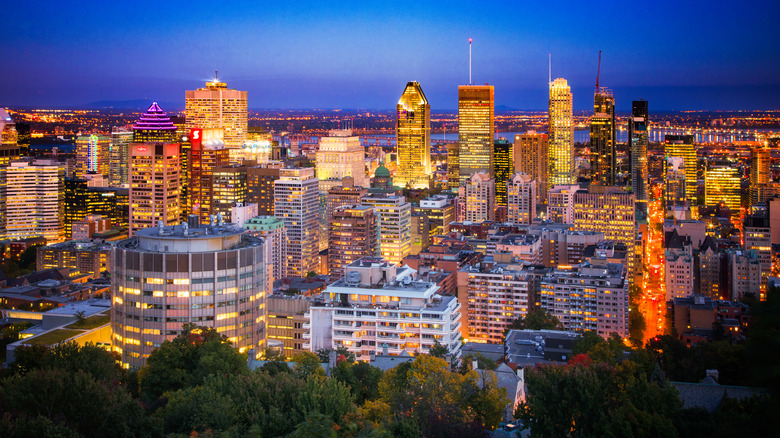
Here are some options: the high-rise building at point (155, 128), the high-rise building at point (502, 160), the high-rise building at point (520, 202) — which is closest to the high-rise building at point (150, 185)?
the high-rise building at point (155, 128)

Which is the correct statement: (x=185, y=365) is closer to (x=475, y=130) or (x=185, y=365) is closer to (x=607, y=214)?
(x=607, y=214)

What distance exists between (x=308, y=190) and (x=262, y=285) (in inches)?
1692

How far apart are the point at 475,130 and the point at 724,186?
33.0 m

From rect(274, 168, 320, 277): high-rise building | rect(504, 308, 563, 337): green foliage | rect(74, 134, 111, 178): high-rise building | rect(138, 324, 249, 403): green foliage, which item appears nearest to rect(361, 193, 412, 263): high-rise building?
rect(274, 168, 320, 277): high-rise building

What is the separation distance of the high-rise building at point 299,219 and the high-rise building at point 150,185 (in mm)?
9489

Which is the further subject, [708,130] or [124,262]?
[708,130]

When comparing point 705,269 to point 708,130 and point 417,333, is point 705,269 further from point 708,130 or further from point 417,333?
point 708,130

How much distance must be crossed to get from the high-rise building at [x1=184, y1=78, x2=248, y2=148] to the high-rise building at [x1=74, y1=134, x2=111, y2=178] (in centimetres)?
1584

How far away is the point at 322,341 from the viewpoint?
109ft

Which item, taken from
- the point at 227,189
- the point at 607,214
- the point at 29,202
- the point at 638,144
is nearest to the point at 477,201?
the point at 607,214

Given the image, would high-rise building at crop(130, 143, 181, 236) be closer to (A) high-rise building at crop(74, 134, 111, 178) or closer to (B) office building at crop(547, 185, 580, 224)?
(B) office building at crop(547, 185, 580, 224)

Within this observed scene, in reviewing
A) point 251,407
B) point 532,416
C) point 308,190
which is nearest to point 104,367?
point 251,407

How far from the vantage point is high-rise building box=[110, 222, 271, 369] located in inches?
1122

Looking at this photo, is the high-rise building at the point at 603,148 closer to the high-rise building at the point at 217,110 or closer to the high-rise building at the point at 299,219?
the high-rise building at the point at 299,219
